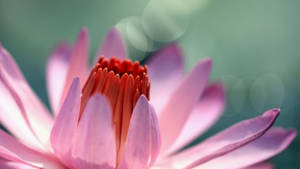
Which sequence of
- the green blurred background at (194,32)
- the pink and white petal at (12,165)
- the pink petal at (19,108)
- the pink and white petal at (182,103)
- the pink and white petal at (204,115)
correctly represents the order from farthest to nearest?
1. the green blurred background at (194,32)
2. the pink and white petal at (204,115)
3. the pink and white petal at (182,103)
4. the pink petal at (19,108)
5. the pink and white petal at (12,165)

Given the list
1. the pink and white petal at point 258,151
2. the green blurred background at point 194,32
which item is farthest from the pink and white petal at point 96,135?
the green blurred background at point 194,32

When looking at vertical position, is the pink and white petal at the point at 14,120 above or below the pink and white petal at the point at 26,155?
above

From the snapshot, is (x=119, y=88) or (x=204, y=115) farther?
(x=204, y=115)

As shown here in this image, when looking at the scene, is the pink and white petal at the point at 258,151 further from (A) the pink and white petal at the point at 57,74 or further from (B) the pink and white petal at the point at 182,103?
(A) the pink and white petal at the point at 57,74

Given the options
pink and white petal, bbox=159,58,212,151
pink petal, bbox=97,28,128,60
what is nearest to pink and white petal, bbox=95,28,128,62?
pink petal, bbox=97,28,128,60

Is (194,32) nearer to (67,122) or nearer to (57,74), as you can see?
(57,74)

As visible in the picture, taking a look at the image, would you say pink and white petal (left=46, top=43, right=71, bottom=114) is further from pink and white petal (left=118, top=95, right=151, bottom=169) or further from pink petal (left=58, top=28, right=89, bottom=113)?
pink and white petal (left=118, top=95, right=151, bottom=169)

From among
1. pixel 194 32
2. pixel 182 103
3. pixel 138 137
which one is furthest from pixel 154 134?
pixel 194 32
